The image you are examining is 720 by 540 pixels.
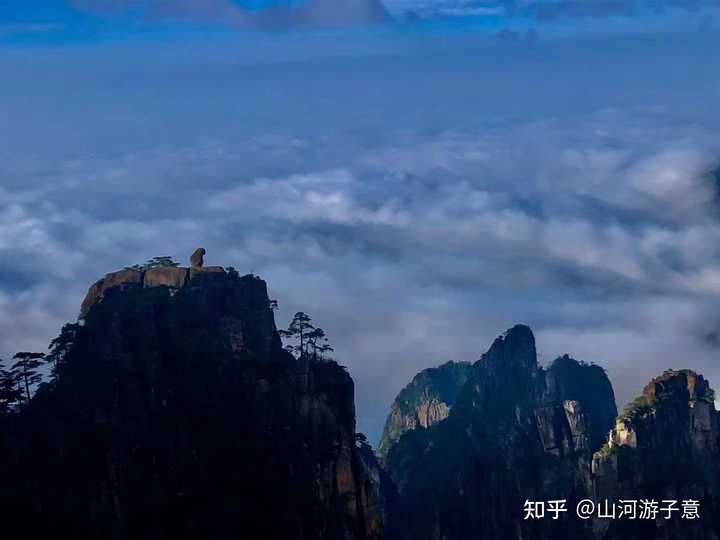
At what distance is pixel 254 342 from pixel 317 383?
21.8ft

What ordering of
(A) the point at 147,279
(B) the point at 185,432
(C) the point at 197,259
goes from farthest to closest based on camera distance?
(C) the point at 197,259 → (A) the point at 147,279 → (B) the point at 185,432

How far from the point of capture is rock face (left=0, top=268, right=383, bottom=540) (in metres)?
168

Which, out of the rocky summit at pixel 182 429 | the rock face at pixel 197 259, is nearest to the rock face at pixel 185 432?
the rocky summit at pixel 182 429

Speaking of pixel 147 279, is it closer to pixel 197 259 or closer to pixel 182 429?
pixel 197 259

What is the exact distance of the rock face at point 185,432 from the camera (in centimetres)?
16762

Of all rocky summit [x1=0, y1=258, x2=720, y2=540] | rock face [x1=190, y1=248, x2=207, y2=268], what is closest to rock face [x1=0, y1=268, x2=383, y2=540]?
rocky summit [x1=0, y1=258, x2=720, y2=540]

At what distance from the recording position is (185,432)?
175 meters

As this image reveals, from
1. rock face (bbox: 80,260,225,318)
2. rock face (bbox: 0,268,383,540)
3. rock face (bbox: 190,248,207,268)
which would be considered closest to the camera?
rock face (bbox: 0,268,383,540)

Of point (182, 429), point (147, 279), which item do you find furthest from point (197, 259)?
point (182, 429)

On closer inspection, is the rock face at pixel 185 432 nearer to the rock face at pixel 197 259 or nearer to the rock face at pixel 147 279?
the rock face at pixel 147 279

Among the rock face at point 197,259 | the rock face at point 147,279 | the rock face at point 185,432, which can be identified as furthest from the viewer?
the rock face at point 197,259

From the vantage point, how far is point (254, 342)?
610 feet

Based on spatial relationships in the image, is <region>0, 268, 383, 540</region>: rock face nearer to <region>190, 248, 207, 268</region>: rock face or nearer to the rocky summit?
the rocky summit

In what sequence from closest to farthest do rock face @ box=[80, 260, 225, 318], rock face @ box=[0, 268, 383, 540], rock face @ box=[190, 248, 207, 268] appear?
rock face @ box=[0, 268, 383, 540] → rock face @ box=[80, 260, 225, 318] → rock face @ box=[190, 248, 207, 268]
